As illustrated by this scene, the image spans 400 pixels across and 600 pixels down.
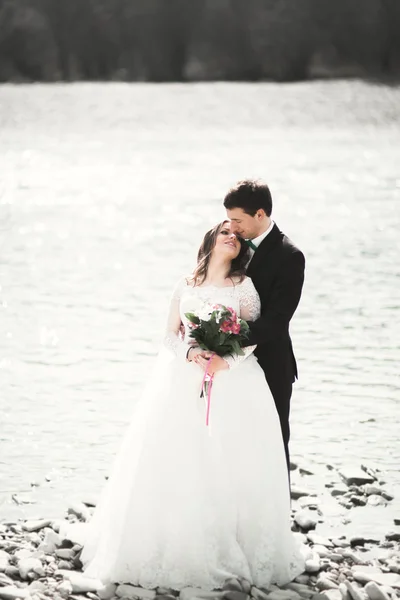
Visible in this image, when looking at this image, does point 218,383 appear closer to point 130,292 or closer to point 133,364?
point 133,364

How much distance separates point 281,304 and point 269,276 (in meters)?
0.19

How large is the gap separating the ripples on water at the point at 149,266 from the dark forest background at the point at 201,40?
600 inches

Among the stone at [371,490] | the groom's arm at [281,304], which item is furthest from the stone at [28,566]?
the stone at [371,490]

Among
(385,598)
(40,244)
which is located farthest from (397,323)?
(40,244)

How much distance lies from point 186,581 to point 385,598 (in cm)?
114

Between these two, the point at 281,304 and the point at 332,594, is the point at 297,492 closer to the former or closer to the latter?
the point at 332,594

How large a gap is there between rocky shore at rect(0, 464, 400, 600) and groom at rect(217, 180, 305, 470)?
37.9 inches

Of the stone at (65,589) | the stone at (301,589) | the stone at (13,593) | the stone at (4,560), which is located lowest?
the stone at (4,560)

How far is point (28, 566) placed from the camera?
676cm

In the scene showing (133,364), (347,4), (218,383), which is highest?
(347,4)

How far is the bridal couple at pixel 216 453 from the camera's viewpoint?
21.1ft

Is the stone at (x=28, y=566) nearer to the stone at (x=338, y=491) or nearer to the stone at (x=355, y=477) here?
the stone at (x=338, y=491)

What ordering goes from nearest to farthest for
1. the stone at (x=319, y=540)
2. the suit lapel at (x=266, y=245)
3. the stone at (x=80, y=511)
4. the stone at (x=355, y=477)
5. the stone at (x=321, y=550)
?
the suit lapel at (x=266, y=245)
the stone at (x=321, y=550)
the stone at (x=319, y=540)
the stone at (x=80, y=511)
the stone at (x=355, y=477)

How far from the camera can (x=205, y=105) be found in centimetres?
6091
